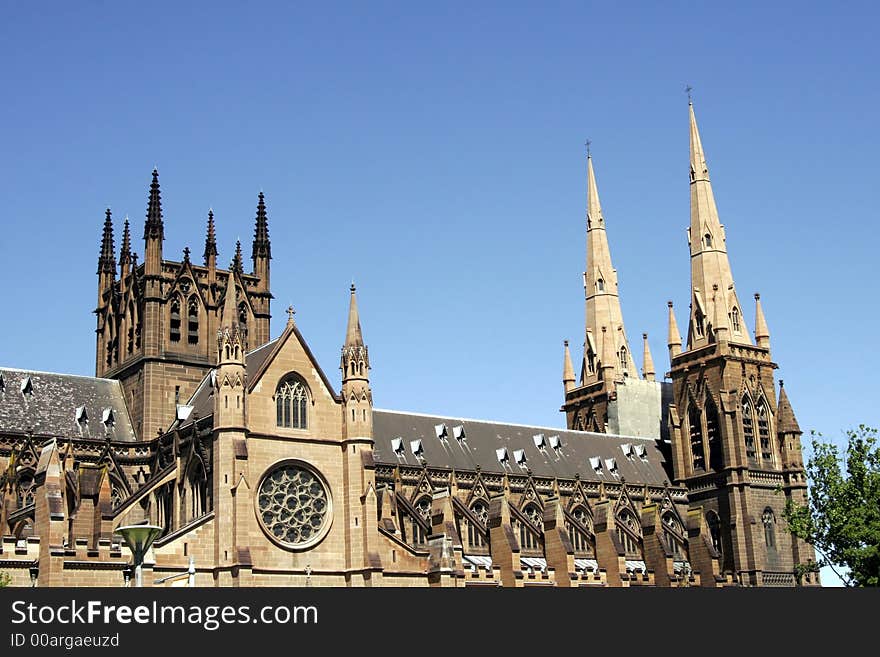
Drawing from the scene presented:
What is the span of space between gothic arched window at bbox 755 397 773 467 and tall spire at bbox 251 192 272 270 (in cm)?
4085

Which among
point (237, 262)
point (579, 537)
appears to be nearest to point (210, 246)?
point (237, 262)

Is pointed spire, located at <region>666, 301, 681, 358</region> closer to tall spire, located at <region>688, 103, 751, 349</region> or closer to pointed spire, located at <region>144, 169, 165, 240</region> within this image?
tall spire, located at <region>688, 103, 751, 349</region>

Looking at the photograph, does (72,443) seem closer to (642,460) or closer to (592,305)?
(642,460)

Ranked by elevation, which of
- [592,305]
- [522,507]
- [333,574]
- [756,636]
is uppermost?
[592,305]

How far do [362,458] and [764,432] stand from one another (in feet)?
143

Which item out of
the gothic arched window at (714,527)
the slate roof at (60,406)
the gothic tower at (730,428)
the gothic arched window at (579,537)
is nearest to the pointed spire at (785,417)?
the gothic tower at (730,428)

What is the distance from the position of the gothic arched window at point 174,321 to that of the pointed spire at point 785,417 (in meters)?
48.1

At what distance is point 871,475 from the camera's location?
67.9 m

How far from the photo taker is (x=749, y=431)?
98.3m

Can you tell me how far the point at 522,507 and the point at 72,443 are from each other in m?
31.2

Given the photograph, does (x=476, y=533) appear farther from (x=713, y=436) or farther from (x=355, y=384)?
(x=713, y=436)

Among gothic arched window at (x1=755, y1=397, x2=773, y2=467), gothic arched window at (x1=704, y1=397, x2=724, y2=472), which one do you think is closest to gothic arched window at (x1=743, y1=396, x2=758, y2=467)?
gothic arched window at (x1=755, y1=397, x2=773, y2=467)

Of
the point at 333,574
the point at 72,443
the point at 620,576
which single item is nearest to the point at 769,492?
the point at 620,576

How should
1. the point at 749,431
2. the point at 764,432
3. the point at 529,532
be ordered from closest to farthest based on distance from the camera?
the point at 529,532 < the point at 749,431 < the point at 764,432
